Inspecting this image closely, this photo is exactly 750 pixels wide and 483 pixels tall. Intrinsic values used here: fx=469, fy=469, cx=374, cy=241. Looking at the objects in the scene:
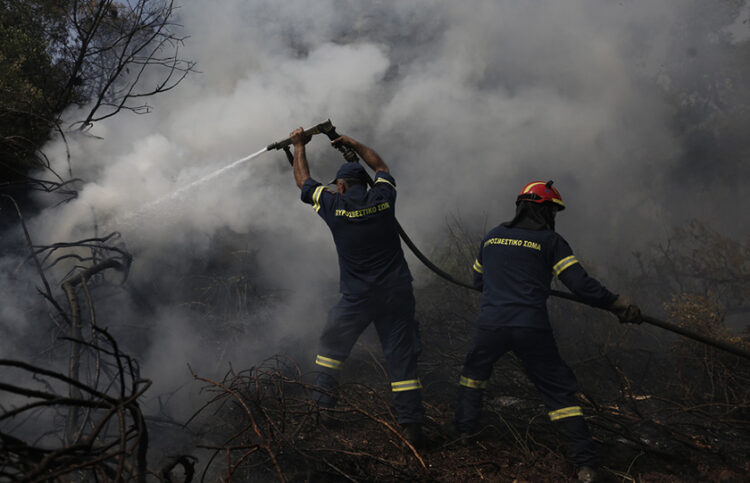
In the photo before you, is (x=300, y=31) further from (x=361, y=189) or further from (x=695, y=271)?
(x=695, y=271)

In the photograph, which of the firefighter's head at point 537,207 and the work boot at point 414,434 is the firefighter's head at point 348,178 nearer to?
the firefighter's head at point 537,207

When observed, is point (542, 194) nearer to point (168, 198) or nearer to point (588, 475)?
point (588, 475)

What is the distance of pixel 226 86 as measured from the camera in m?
7.97

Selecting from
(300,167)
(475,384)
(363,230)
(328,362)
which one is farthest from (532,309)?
(300,167)

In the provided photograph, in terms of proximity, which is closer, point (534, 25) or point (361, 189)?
point (361, 189)

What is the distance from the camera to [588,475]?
2.96 metres

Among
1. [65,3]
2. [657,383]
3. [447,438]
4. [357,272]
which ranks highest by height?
[65,3]

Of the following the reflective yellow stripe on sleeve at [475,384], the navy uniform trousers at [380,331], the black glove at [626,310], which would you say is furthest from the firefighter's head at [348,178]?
the black glove at [626,310]

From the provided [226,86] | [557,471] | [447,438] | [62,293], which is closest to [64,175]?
[62,293]

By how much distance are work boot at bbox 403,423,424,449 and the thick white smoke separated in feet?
7.27

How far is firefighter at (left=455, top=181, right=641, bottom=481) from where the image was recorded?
10.3 feet

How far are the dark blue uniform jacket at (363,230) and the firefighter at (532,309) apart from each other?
733 mm

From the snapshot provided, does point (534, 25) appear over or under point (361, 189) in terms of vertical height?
over

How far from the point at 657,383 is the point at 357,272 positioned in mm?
3158
